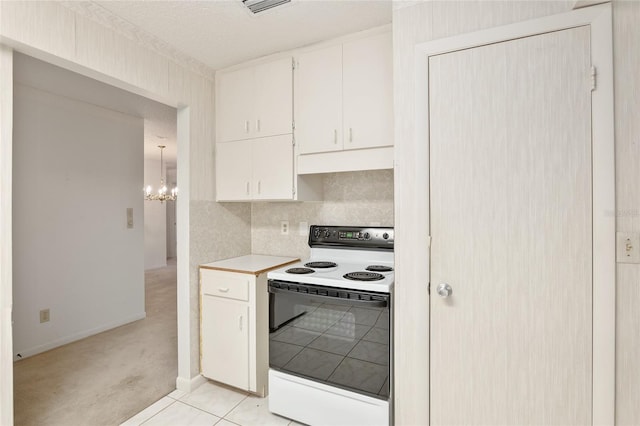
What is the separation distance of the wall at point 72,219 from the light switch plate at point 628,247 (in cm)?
426

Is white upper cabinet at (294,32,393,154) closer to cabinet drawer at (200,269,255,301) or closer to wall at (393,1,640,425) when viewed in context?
wall at (393,1,640,425)

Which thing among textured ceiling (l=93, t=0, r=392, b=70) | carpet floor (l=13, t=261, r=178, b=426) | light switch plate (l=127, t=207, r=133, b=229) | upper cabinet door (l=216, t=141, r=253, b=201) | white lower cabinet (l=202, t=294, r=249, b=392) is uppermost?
textured ceiling (l=93, t=0, r=392, b=70)

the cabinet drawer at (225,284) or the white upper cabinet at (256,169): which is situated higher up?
the white upper cabinet at (256,169)

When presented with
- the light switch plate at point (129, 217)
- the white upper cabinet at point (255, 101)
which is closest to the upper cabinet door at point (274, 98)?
the white upper cabinet at point (255, 101)

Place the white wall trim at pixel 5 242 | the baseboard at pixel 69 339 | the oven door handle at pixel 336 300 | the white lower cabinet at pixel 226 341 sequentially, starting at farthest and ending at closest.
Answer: the baseboard at pixel 69 339
the white lower cabinet at pixel 226 341
the oven door handle at pixel 336 300
the white wall trim at pixel 5 242

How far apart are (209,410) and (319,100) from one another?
223 centimetres

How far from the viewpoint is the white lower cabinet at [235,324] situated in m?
2.17

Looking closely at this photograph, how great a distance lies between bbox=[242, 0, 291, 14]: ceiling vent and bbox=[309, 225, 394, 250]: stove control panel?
150 centimetres

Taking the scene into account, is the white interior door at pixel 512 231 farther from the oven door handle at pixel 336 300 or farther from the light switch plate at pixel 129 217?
the light switch plate at pixel 129 217

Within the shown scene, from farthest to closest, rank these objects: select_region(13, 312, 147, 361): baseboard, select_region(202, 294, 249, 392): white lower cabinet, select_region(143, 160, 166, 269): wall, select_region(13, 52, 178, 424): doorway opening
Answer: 1. select_region(143, 160, 166, 269): wall
2. select_region(13, 312, 147, 361): baseboard
3. select_region(13, 52, 178, 424): doorway opening
4. select_region(202, 294, 249, 392): white lower cabinet

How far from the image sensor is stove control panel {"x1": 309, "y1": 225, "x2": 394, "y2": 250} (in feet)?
7.41

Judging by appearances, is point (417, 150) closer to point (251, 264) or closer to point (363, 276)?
point (363, 276)

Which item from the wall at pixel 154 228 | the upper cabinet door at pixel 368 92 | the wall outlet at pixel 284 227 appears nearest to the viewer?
the upper cabinet door at pixel 368 92

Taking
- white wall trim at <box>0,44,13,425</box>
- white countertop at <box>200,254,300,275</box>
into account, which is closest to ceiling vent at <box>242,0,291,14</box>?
white wall trim at <box>0,44,13,425</box>
